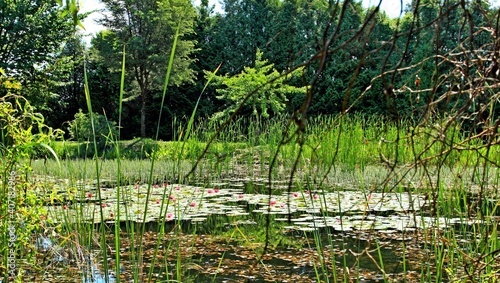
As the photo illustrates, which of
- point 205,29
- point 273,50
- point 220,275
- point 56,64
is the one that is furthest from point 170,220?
point 205,29

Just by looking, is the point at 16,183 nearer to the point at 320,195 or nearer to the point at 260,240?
the point at 260,240

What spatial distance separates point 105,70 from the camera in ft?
65.5

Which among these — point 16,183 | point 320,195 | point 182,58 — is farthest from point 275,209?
point 182,58

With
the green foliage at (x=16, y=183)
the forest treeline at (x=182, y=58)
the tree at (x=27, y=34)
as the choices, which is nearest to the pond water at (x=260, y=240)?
the green foliage at (x=16, y=183)

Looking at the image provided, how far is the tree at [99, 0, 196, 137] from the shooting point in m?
17.3

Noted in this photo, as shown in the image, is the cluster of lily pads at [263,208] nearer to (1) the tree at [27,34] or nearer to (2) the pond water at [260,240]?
(2) the pond water at [260,240]

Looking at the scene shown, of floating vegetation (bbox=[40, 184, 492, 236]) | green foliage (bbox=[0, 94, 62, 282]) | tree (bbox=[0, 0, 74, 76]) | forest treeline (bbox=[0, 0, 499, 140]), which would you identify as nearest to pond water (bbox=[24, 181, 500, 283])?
floating vegetation (bbox=[40, 184, 492, 236])

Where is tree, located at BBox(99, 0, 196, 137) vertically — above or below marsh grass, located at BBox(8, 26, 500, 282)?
above

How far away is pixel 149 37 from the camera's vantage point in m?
18.1

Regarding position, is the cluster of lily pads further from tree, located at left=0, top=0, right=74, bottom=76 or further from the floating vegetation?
tree, located at left=0, top=0, right=74, bottom=76

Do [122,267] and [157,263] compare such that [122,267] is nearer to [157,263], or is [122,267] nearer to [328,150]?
[157,263]

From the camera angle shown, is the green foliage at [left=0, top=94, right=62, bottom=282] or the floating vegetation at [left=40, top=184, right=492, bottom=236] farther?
the floating vegetation at [left=40, top=184, right=492, bottom=236]

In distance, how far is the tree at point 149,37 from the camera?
17266 millimetres

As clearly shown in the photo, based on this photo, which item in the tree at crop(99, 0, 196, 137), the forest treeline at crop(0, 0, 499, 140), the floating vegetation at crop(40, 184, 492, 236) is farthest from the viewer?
the tree at crop(99, 0, 196, 137)
